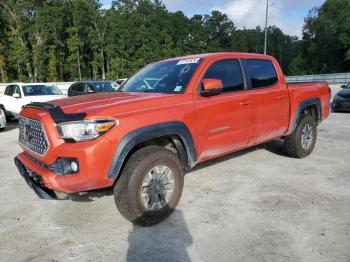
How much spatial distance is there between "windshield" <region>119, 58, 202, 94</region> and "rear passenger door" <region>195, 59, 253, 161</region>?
220mm

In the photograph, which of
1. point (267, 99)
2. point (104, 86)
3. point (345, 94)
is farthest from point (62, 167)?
point (345, 94)

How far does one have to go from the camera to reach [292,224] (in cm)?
365

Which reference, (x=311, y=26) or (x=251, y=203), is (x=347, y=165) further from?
(x=311, y=26)

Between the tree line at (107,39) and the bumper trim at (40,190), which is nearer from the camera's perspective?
the bumper trim at (40,190)

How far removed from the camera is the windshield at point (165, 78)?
4250 mm

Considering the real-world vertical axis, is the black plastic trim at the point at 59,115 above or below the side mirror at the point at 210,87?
below

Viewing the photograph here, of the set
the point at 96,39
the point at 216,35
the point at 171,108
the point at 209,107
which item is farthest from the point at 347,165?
the point at 216,35

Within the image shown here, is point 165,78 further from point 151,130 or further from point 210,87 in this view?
point 151,130

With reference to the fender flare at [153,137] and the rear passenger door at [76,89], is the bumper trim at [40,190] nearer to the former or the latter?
the fender flare at [153,137]

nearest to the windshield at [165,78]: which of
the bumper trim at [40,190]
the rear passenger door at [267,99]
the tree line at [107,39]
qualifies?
the rear passenger door at [267,99]

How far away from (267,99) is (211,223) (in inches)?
90.5

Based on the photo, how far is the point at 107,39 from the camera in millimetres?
60125

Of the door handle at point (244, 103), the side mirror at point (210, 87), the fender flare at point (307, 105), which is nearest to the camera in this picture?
the side mirror at point (210, 87)

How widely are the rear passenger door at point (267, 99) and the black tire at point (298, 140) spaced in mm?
396
